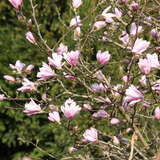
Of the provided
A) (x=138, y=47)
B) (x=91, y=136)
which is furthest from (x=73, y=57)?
(x=91, y=136)

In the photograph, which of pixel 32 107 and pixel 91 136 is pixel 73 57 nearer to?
pixel 32 107

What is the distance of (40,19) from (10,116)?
1.30 metres

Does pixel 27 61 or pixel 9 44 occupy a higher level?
pixel 9 44

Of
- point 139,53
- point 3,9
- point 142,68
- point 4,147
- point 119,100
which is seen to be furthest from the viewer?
point 4,147

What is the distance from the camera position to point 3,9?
12.2 feet

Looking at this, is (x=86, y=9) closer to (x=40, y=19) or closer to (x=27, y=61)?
(x=40, y=19)

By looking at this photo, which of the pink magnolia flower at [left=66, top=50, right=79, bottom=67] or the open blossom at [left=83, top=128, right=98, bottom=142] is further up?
the pink magnolia flower at [left=66, top=50, right=79, bottom=67]

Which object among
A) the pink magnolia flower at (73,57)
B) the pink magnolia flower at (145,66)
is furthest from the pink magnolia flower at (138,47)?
the pink magnolia flower at (73,57)

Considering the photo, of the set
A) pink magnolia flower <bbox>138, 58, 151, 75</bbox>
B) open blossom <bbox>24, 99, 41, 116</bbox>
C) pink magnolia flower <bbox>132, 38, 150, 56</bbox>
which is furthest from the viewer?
open blossom <bbox>24, 99, 41, 116</bbox>

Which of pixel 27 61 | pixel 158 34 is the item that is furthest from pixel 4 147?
pixel 158 34

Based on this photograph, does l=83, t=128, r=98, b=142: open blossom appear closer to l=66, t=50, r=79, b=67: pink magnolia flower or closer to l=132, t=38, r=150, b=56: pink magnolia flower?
l=66, t=50, r=79, b=67: pink magnolia flower

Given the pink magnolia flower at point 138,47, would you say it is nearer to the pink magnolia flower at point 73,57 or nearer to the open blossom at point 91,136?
the pink magnolia flower at point 73,57

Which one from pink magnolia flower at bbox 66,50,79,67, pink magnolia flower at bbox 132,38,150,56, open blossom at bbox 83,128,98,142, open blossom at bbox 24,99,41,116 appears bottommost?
open blossom at bbox 83,128,98,142

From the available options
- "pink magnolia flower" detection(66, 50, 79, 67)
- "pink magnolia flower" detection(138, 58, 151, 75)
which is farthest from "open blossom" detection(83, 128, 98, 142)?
"pink magnolia flower" detection(138, 58, 151, 75)
